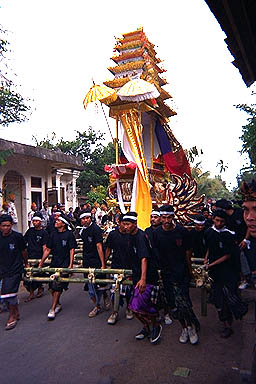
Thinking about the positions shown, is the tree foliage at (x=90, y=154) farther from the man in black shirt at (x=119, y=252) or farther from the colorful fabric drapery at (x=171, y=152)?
the man in black shirt at (x=119, y=252)

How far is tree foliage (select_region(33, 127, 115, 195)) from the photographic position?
22.8m

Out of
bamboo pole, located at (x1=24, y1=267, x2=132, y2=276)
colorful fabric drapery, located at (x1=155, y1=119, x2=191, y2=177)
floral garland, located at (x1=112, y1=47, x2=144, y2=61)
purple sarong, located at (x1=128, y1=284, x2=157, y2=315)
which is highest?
floral garland, located at (x1=112, y1=47, x2=144, y2=61)

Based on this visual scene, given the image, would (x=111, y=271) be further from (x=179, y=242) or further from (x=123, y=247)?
(x=179, y=242)

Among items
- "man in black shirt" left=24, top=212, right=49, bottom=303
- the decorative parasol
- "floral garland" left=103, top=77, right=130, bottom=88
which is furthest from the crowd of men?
"floral garland" left=103, top=77, right=130, bottom=88

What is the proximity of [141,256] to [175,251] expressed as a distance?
420 millimetres

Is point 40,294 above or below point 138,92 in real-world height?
below

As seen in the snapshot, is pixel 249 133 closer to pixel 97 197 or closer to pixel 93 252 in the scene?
pixel 93 252

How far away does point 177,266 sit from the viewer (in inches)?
160

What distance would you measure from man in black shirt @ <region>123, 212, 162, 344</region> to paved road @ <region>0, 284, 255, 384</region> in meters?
0.19

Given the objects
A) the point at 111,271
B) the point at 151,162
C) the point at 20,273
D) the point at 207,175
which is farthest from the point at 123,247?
the point at 207,175

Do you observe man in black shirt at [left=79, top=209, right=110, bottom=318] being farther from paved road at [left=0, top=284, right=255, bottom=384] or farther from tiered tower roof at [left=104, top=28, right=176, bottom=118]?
tiered tower roof at [left=104, top=28, right=176, bottom=118]

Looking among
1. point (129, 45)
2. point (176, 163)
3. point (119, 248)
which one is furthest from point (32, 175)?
point (119, 248)

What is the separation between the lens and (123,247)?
485cm

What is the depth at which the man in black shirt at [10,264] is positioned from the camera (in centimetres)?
464
